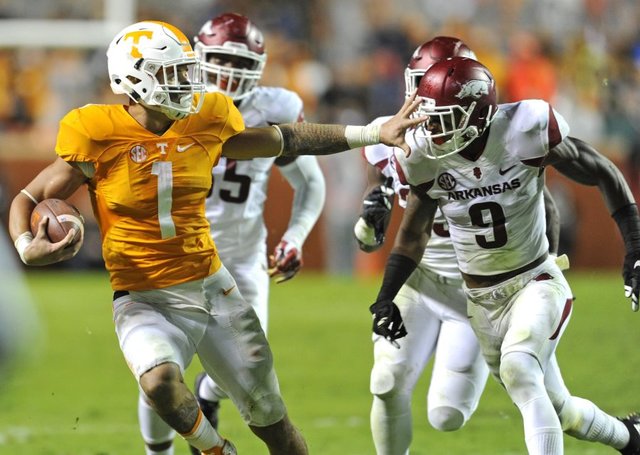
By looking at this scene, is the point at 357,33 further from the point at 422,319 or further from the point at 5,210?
the point at 422,319

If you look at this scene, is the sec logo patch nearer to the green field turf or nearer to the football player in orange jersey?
the football player in orange jersey

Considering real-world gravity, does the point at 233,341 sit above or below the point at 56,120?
above

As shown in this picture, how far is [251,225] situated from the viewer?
669cm

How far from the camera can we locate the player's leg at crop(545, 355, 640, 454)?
17.2 ft

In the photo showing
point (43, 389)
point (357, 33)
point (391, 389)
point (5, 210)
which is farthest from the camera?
point (357, 33)

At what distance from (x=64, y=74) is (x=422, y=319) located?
33.7 ft

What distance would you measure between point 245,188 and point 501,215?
1.76 m

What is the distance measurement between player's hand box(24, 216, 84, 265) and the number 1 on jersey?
39 cm

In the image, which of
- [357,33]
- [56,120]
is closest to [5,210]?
[56,120]

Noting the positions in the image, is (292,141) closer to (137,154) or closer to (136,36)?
(137,154)

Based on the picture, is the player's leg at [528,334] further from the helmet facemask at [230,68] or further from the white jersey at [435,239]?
the helmet facemask at [230,68]

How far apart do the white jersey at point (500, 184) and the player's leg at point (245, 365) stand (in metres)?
0.93

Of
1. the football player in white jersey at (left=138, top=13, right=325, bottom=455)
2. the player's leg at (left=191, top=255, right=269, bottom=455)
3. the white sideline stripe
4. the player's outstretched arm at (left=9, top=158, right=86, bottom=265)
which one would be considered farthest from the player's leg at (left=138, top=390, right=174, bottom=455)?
the white sideline stripe

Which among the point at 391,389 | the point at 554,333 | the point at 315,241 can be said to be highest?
the point at 554,333
